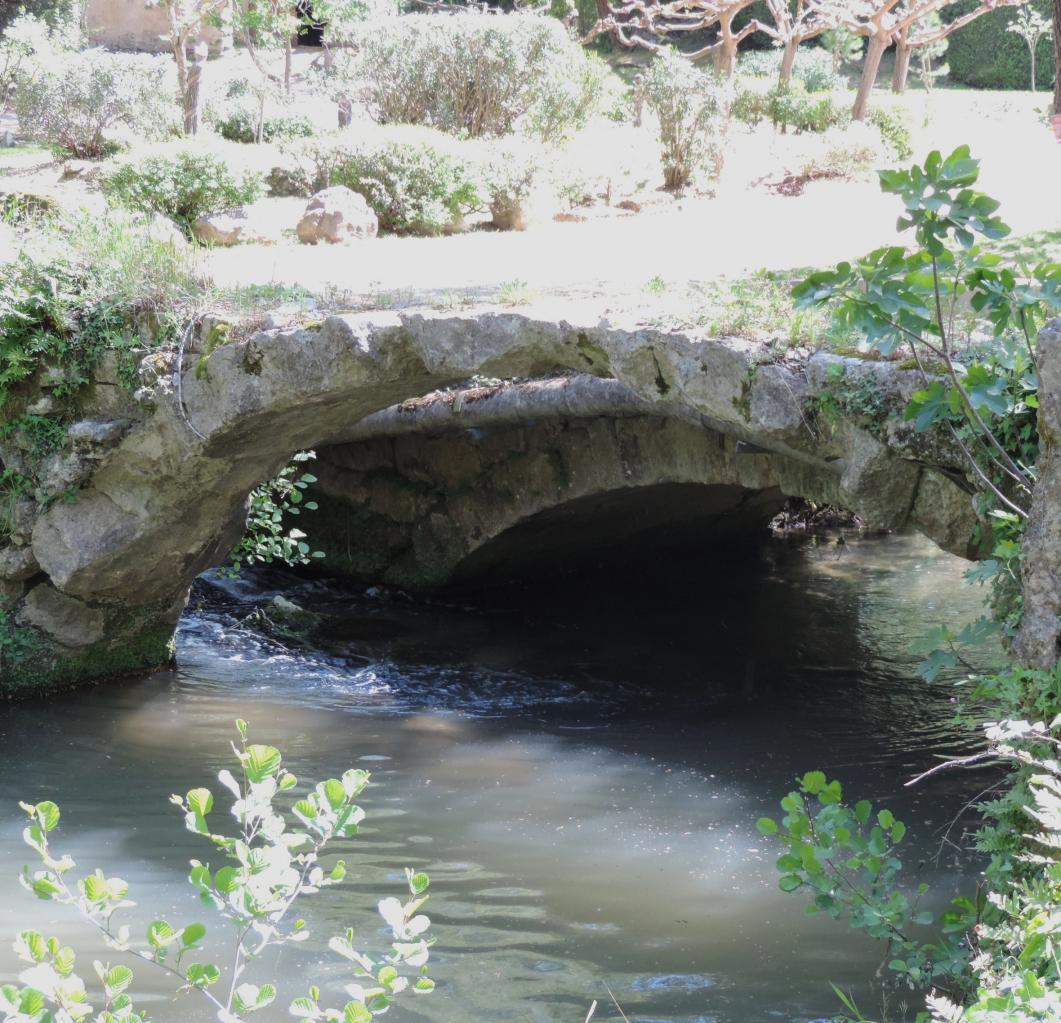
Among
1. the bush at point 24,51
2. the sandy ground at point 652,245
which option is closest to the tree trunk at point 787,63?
the sandy ground at point 652,245

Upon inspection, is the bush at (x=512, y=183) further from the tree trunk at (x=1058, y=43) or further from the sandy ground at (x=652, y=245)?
the tree trunk at (x=1058, y=43)

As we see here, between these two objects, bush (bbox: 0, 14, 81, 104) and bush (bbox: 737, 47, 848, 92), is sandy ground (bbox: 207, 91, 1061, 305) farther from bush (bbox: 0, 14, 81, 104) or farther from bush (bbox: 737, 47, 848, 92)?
bush (bbox: 737, 47, 848, 92)

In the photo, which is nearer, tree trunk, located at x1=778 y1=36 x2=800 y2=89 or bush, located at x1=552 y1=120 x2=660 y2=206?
bush, located at x1=552 y1=120 x2=660 y2=206

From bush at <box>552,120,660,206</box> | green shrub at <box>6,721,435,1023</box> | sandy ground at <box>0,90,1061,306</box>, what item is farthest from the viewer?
bush at <box>552,120,660,206</box>

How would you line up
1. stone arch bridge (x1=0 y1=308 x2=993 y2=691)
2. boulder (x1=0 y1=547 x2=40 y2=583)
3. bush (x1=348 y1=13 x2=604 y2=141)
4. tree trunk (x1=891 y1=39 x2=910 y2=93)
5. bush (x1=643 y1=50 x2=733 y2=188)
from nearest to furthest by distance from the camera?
1. stone arch bridge (x1=0 y1=308 x2=993 y2=691)
2. boulder (x1=0 y1=547 x2=40 y2=583)
3. bush (x1=643 y1=50 x2=733 y2=188)
4. bush (x1=348 y1=13 x2=604 y2=141)
5. tree trunk (x1=891 y1=39 x2=910 y2=93)

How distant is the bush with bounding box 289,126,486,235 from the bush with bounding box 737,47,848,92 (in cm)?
1068

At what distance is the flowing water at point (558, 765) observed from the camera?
4.38 meters

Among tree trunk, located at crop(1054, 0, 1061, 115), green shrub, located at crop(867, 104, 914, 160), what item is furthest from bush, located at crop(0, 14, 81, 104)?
tree trunk, located at crop(1054, 0, 1061, 115)

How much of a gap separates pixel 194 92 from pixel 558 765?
1085 cm

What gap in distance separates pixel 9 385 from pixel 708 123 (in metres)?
7.94

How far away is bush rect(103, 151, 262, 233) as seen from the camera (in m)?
11.1

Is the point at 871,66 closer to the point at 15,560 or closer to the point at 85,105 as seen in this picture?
the point at 85,105

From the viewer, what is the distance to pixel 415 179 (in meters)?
10.9

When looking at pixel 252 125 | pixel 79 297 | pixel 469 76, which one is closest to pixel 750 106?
pixel 469 76
